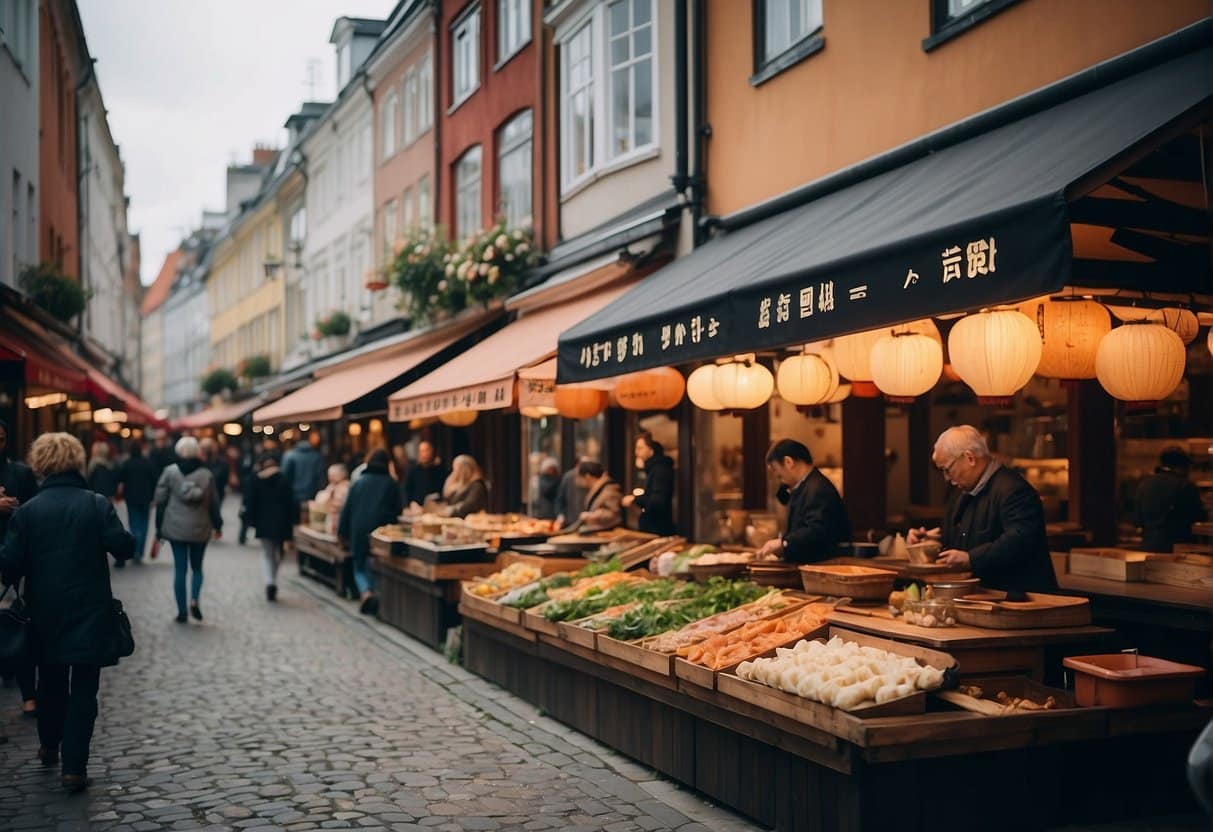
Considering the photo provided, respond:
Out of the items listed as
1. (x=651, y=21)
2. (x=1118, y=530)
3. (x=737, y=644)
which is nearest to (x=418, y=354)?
(x=651, y=21)

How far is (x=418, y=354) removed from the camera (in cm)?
2091

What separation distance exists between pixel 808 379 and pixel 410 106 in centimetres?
1842

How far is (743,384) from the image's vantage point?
11.0m

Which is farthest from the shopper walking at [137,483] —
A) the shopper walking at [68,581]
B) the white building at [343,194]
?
the shopper walking at [68,581]

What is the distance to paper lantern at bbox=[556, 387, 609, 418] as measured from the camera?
544 inches

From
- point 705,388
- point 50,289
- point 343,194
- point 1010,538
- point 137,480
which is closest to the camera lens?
point 1010,538

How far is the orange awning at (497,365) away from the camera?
12.9 metres

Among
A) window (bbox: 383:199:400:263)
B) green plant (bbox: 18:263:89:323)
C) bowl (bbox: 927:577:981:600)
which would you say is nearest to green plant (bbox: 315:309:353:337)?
window (bbox: 383:199:400:263)

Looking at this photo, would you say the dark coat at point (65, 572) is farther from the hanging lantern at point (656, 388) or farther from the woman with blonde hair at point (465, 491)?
the woman with blonde hair at point (465, 491)

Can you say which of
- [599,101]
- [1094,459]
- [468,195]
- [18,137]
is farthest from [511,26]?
[1094,459]

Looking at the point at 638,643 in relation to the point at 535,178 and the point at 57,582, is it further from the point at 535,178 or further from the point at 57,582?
the point at 535,178

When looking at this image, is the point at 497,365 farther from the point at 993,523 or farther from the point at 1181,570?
the point at 1181,570

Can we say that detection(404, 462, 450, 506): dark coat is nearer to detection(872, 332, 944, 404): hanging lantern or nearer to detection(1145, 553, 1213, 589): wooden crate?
detection(872, 332, 944, 404): hanging lantern

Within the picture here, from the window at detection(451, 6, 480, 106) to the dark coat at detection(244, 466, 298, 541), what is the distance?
8.10m
